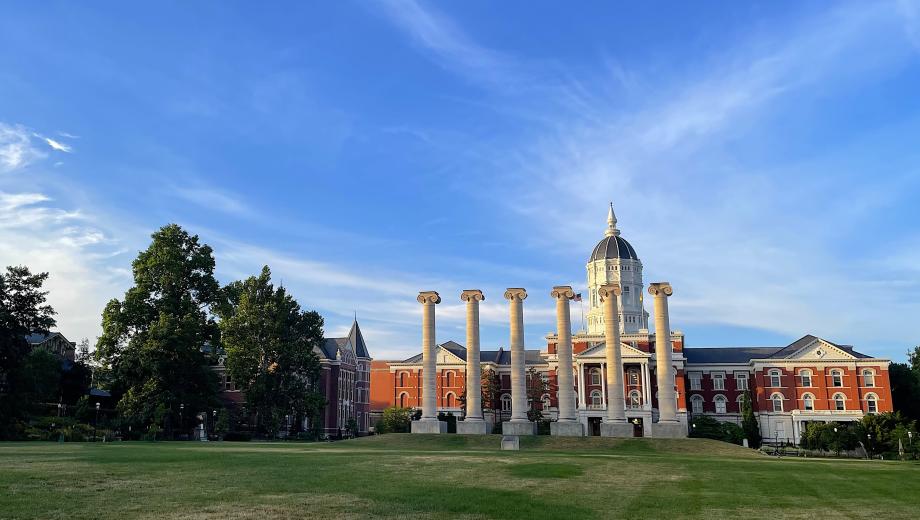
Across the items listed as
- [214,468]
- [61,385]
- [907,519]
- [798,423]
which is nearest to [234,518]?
[214,468]

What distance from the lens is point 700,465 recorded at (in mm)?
37219

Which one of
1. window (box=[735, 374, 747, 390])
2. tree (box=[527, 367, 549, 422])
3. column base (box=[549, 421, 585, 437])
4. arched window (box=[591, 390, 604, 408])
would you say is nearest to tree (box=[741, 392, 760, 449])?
column base (box=[549, 421, 585, 437])

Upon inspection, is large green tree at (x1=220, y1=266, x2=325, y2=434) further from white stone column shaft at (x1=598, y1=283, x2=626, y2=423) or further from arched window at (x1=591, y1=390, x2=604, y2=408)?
arched window at (x1=591, y1=390, x2=604, y2=408)

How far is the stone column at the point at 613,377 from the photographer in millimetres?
70250

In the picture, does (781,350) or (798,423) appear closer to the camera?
(798,423)

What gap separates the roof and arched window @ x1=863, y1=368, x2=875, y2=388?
36.6m

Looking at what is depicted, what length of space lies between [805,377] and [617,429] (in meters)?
43.7

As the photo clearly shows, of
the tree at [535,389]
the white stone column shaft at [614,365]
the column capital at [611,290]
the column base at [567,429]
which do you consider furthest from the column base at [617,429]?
the tree at [535,389]

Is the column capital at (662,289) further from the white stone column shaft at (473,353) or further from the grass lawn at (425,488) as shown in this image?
the grass lawn at (425,488)

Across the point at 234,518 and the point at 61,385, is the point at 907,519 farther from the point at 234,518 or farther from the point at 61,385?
the point at 61,385

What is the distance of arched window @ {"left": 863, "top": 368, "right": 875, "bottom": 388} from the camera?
95.8 meters

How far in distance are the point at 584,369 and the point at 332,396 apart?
37615mm

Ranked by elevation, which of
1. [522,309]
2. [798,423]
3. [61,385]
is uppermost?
[522,309]

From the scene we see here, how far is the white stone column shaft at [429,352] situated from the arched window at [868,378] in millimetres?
61402
